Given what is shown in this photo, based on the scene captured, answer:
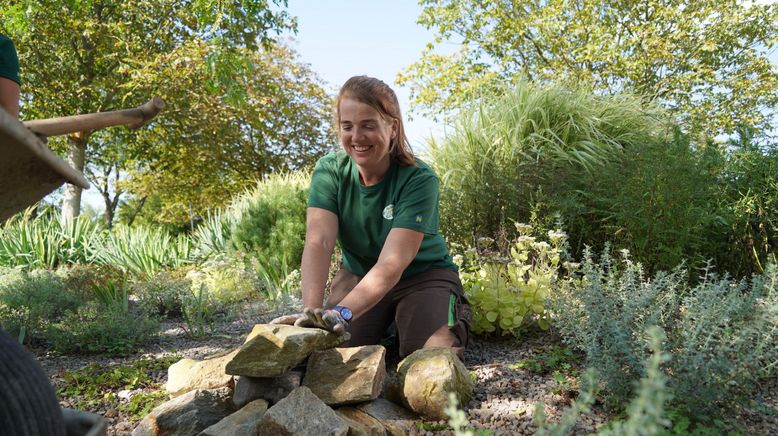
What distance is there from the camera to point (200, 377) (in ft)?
8.43

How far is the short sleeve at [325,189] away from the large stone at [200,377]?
2.88 ft

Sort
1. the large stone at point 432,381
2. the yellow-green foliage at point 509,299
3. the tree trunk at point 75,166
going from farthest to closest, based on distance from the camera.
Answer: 1. the tree trunk at point 75,166
2. the yellow-green foliage at point 509,299
3. the large stone at point 432,381

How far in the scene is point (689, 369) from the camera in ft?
6.70

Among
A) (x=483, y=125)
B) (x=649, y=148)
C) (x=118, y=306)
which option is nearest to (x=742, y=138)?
(x=649, y=148)

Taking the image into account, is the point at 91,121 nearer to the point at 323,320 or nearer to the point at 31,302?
the point at 323,320

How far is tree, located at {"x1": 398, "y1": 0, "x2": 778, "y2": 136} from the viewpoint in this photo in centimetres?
1304

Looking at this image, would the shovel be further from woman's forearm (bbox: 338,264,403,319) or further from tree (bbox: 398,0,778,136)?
tree (bbox: 398,0,778,136)

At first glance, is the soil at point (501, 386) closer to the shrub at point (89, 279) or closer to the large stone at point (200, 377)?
the large stone at point (200, 377)

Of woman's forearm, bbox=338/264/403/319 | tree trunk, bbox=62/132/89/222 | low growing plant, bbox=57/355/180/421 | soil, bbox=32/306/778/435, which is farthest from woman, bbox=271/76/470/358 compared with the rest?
tree trunk, bbox=62/132/89/222

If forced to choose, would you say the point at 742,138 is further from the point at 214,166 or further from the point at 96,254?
the point at 214,166

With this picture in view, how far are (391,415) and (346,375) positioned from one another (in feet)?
0.84

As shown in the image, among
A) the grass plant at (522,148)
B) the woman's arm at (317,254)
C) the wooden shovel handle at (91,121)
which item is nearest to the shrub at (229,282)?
the grass plant at (522,148)

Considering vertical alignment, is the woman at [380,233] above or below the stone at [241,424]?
above

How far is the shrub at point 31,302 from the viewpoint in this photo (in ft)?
13.2
